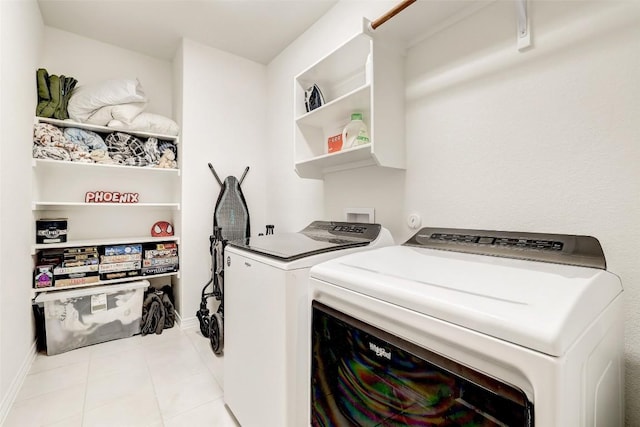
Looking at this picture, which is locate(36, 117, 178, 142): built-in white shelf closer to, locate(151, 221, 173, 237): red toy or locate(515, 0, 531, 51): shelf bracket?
locate(151, 221, 173, 237): red toy

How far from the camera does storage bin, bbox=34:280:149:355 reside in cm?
220

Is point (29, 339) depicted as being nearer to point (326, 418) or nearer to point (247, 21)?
point (326, 418)

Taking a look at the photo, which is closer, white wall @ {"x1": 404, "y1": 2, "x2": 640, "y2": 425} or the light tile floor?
white wall @ {"x1": 404, "y1": 2, "x2": 640, "y2": 425}

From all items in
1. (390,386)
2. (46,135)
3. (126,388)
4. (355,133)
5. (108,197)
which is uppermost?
(46,135)

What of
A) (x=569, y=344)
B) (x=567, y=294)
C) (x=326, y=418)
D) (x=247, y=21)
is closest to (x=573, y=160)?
(x=567, y=294)

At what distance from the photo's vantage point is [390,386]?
0.80m

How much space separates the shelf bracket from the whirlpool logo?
1.28 m

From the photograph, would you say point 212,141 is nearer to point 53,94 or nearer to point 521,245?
point 53,94

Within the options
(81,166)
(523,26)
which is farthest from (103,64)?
(523,26)

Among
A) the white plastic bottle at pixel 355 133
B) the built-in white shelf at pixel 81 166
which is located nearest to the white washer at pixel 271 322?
the white plastic bottle at pixel 355 133

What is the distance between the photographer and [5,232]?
1586 mm

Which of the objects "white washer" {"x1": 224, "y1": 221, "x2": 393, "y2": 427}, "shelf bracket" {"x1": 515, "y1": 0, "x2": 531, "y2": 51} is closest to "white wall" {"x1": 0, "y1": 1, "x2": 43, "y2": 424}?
"white washer" {"x1": 224, "y1": 221, "x2": 393, "y2": 427}

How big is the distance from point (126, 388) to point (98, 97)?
2.25 metres

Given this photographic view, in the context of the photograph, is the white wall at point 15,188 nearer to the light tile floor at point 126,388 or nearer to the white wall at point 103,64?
the light tile floor at point 126,388
